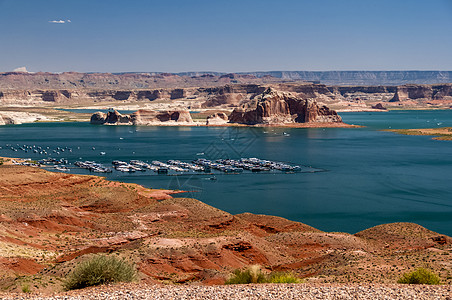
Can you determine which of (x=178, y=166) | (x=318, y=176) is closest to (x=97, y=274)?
(x=318, y=176)

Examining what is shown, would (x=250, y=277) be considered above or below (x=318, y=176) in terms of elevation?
above

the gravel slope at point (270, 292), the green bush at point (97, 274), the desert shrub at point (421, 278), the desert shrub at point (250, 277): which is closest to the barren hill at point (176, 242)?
the desert shrub at point (421, 278)

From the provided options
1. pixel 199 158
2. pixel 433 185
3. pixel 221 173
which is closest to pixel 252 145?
pixel 199 158

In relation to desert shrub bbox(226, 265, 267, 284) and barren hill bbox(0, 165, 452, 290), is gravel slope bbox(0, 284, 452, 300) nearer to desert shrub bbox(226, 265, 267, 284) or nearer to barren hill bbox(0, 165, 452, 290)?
desert shrub bbox(226, 265, 267, 284)

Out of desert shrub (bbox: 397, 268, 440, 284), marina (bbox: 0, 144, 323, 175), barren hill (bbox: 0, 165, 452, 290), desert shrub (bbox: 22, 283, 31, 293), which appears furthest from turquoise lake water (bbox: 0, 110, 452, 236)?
desert shrub (bbox: 22, 283, 31, 293)

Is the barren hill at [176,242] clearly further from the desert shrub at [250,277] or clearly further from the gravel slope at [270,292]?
the gravel slope at [270,292]

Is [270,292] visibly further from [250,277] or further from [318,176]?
[318,176]
